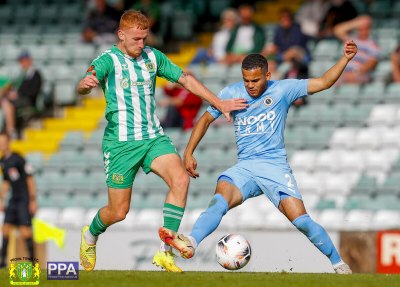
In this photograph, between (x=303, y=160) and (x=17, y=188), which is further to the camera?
(x=17, y=188)

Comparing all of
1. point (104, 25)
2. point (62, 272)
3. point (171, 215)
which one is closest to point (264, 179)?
point (171, 215)

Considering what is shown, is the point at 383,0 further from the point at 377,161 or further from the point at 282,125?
the point at 282,125

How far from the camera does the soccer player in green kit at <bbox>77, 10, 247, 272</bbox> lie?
10133 millimetres

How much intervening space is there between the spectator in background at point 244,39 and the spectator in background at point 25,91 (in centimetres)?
320

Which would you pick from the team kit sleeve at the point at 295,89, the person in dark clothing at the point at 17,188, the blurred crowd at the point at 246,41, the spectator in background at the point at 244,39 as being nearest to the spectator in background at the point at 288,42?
the blurred crowd at the point at 246,41

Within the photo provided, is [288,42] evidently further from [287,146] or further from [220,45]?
[287,146]

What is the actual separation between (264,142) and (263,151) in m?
0.08

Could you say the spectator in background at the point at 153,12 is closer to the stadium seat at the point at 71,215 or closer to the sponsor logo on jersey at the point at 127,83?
the stadium seat at the point at 71,215

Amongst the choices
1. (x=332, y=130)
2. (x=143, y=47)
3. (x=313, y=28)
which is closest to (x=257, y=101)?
(x=143, y=47)

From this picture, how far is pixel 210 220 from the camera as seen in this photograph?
10008mm

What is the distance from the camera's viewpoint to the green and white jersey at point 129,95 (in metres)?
10.3

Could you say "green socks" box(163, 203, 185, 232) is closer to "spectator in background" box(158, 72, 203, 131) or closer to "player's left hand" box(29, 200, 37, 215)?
"player's left hand" box(29, 200, 37, 215)

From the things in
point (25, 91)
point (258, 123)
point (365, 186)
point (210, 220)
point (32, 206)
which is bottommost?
point (32, 206)

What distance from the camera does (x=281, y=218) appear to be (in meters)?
15.9
